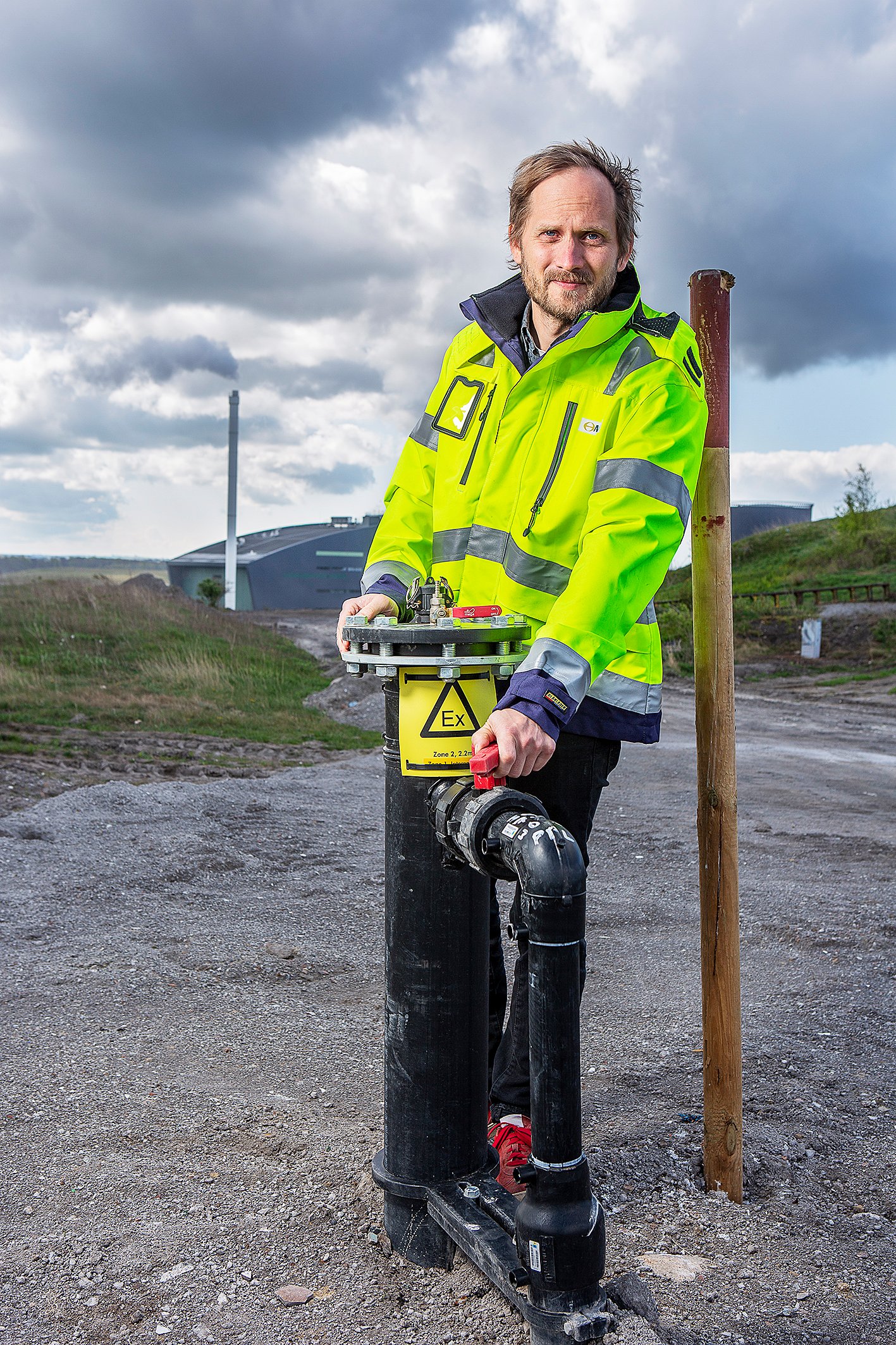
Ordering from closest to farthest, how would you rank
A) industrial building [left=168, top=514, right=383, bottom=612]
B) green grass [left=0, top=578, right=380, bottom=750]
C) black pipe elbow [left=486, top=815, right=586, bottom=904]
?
1. black pipe elbow [left=486, top=815, right=586, bottom=904]
2. green grass [left=0, top=578, right=380, bottom=750]
3. industrial building [left=168, top=514, right=383, bottom=612]

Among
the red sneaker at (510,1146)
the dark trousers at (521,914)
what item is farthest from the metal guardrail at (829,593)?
the red sneaker at (510,1146)

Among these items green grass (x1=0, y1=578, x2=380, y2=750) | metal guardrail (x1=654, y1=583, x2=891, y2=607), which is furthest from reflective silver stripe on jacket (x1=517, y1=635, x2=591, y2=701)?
metal guardrail (x1=654, y1=583, x2=891, y2=607)

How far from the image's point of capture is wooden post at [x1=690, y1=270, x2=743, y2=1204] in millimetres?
2270

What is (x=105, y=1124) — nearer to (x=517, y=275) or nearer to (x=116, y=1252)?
(x=116, y=1252)

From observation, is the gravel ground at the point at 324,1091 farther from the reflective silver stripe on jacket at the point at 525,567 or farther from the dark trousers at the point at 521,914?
the reflective silver stripe on jacket at the point at 525,567

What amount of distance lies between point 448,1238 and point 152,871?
345 centimetres

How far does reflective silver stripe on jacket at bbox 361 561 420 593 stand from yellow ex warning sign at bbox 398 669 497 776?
0.48m

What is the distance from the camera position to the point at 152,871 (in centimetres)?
511

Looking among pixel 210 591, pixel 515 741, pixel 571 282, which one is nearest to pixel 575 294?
pixel 571 282

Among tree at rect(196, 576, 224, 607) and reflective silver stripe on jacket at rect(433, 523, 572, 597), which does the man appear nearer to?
reflective silver stripe on jacket at rect(433, 523, 572, 597)

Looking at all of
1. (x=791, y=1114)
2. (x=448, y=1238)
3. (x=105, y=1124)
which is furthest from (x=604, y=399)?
(x=105, y=1124)

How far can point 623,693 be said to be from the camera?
2.04 metres

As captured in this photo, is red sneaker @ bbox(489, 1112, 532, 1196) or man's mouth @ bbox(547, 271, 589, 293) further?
red sneaker @ bbox(489, 1112, 532, 1196)

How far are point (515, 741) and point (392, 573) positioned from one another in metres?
0.78
